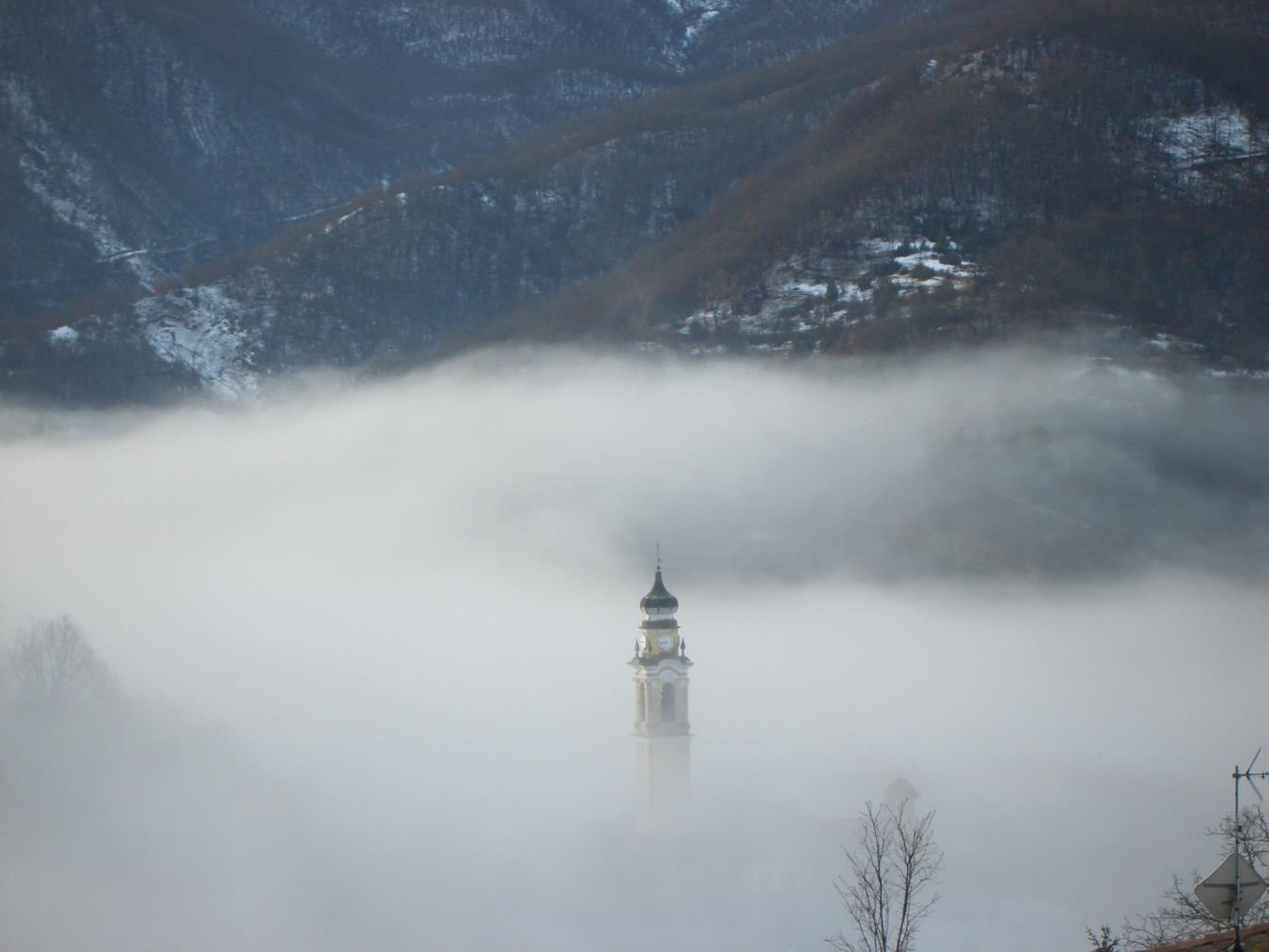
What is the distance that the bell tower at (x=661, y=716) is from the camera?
7288 inches

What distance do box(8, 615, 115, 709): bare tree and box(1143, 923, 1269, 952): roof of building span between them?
140m

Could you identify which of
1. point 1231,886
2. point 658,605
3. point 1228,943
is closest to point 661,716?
point 658,605

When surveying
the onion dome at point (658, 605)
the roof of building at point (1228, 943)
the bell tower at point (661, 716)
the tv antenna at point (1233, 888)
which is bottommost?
the roof of building at point (1228, 943)

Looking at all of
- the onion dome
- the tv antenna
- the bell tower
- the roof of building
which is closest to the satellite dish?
the tv antenna

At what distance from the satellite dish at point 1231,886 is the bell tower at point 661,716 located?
433ft

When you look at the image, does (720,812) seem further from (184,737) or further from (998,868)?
(184,737)

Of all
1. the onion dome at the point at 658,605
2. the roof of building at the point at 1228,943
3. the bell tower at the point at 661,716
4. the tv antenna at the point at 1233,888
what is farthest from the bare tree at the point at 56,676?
the tv antenna at the point at 1233,888

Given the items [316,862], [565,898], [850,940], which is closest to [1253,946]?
[850,940]

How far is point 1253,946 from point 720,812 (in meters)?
133

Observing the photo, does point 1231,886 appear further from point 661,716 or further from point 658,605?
point 658,605

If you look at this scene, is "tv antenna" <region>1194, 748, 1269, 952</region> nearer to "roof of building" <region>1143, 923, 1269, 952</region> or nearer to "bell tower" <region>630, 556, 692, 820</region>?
"roof of building" <region>1143, 923, 1269, 952</region>

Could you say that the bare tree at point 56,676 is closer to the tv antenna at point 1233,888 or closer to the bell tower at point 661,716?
the bell tower at point 661,716

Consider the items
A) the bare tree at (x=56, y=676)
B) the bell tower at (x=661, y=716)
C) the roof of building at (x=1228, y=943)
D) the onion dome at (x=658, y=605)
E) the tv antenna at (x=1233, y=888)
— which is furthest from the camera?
the bare tree at (x=56, y=676)

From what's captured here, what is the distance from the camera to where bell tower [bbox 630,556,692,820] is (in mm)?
185125
